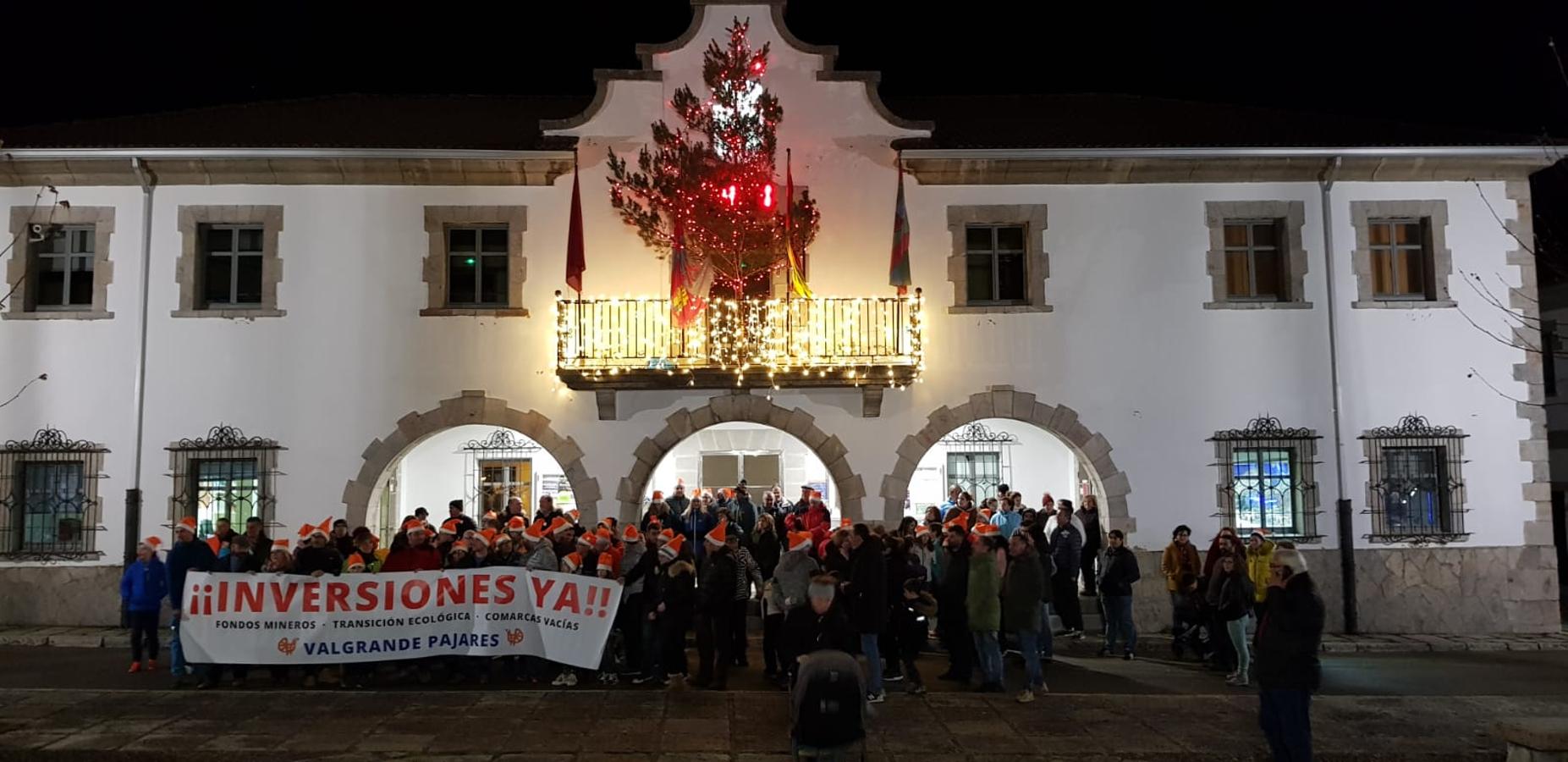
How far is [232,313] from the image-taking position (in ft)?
54.3

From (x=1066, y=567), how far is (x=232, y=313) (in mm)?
11986

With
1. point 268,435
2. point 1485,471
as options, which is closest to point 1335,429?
point 1485,471

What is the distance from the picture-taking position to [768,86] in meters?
17.0

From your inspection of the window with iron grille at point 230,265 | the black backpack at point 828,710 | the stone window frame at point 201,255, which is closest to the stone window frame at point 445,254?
the stone window frame at point 201,255

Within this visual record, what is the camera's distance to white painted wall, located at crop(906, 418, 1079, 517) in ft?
67.2

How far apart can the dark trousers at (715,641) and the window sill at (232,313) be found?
866 cm

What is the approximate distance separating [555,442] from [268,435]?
4.01 m

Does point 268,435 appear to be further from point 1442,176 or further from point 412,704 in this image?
point 1442,176

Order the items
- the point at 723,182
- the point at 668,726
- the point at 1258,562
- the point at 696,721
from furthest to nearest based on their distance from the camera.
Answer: the point at 723,182, the point at 1258,562, the point at 696,721, the point at 668,726

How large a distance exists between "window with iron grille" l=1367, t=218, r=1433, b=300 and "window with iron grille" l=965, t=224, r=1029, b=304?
512 cm

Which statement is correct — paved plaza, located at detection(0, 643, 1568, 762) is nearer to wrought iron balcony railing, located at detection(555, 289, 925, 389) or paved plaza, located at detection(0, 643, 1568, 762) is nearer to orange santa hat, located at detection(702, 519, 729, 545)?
orange santa hat, located at detection(702, 519, 729, 545)

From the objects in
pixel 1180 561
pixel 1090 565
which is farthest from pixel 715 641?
pixel 1090 565

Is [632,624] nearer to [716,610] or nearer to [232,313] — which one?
[716,610]

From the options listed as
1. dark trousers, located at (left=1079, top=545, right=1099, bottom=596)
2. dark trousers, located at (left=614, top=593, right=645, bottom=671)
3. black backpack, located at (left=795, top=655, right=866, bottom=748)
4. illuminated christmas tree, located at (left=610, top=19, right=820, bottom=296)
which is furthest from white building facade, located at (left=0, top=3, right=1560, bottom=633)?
black backpack, located at (left=795, top=655, right=866, bottom=748)
